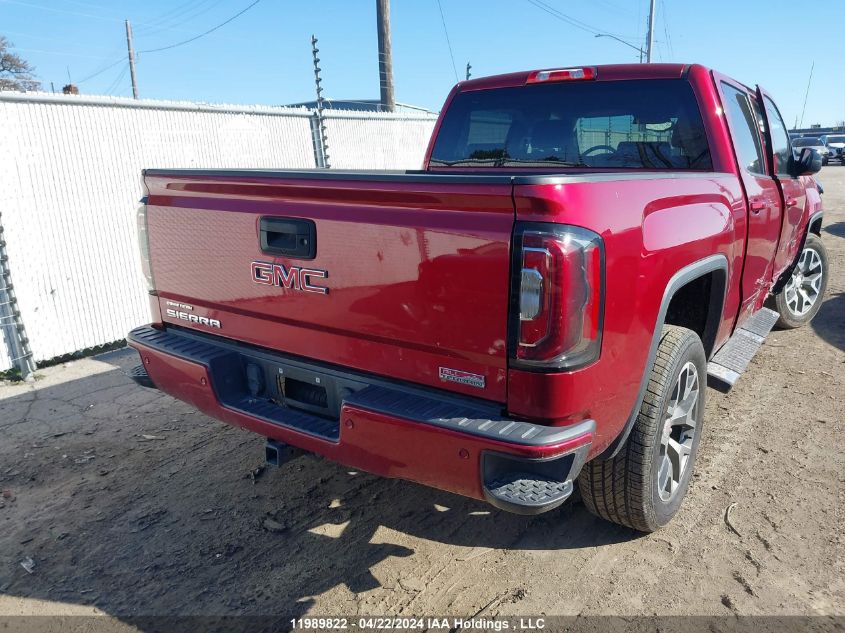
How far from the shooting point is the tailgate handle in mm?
2449

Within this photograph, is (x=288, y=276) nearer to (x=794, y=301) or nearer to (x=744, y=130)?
(x=744, y=130)

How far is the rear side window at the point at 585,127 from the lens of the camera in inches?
137

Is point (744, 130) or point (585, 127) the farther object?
point (744, 130)

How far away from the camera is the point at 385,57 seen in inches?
492

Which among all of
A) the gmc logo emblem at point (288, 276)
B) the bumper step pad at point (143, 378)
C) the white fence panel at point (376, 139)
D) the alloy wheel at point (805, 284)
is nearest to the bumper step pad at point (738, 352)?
the alloy wheel at point (805, 284)

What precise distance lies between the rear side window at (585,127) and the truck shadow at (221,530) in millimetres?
2021

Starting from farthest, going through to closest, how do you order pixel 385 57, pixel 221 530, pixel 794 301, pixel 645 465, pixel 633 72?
pixel 385 57 < pixel 794 301 < pixel 633 72 < pixel 221 530 < pixel 645 465

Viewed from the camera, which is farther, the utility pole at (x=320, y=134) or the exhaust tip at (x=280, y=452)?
the utility pole at (x=320, y=134)

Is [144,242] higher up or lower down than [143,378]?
higher up

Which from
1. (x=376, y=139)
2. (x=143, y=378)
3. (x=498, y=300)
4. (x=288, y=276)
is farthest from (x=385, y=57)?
(x=498, y=300)

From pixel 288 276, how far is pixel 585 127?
7.07ft

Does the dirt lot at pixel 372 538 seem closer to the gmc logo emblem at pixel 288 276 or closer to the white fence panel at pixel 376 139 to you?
the gmc logo emblem at pixel 288 276

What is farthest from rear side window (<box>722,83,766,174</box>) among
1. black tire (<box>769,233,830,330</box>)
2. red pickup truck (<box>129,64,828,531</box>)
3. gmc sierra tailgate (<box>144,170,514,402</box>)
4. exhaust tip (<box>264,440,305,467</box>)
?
exhaust tip (<box>264,440,305,467</box>)

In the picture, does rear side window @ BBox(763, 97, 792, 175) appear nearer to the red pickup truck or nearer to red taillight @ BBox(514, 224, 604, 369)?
the red pickup truck
